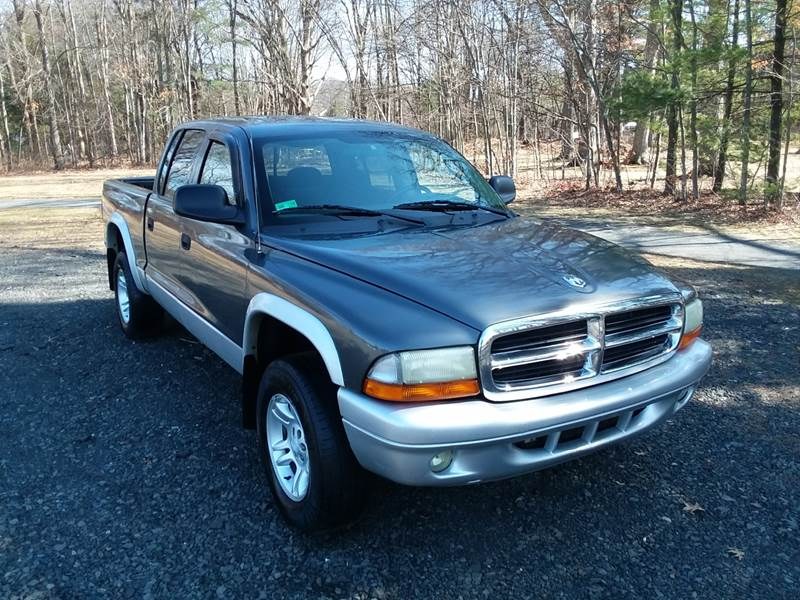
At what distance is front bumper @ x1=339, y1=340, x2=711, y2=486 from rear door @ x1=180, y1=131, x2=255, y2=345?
118 cm

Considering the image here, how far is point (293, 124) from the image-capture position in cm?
402

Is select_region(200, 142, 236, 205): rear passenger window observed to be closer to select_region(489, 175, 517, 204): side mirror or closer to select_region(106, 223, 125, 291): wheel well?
select_region(489, 175, 517, 204): side mirror

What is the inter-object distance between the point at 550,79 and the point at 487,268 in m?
17.0

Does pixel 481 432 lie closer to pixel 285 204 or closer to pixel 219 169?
pixel 285 204

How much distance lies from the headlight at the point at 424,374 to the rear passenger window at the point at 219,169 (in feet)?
5.55

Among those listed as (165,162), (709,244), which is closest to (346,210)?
(165,162)

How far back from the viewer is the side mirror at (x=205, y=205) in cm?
333

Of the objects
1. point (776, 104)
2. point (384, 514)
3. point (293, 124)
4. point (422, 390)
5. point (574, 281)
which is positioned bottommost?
point (384, 514)

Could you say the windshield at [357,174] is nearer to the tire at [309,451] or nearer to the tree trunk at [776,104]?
the tire at [309,451]

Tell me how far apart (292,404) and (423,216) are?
4.22 feet

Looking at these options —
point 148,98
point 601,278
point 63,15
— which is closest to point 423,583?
point 601,278

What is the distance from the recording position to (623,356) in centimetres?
279

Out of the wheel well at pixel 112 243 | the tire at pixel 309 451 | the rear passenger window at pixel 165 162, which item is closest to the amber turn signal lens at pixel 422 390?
the tire at pixel 309 451

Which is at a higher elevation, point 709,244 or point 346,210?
point 346,210
